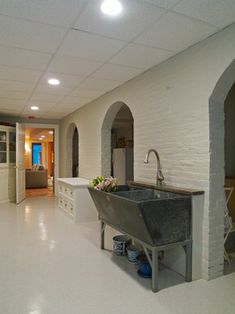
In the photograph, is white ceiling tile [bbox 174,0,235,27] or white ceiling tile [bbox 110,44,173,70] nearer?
white ceiling tile [bbox 174,0,235,27]

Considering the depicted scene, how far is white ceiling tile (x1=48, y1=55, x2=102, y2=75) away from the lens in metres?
3.08

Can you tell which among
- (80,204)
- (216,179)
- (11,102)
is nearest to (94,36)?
(216,179)

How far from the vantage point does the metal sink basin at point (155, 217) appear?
90.1 inches

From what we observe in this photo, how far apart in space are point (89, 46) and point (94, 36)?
0.24 metres

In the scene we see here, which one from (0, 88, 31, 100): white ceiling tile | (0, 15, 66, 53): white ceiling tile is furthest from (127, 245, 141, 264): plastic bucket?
(0, 88, 31, 100): white ceiling tile

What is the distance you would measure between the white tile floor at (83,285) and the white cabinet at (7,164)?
138 inches

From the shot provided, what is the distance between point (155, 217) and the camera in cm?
233

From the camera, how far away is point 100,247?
3500mm

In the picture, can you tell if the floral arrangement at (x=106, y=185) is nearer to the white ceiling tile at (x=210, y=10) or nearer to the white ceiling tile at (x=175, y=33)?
the white ceiling tile at (x=175, y=33)

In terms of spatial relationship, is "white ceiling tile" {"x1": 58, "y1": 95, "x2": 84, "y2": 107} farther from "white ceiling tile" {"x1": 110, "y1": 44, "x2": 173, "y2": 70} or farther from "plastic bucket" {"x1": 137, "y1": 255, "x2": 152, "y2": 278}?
"plastic bucket" {"x1": 137, "y1": 255, "x2": 152, "y2": 278}

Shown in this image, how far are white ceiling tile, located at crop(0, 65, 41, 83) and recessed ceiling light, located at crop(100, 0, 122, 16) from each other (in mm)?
1803

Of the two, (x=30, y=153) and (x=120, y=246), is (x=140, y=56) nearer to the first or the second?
(x=120, y=246)

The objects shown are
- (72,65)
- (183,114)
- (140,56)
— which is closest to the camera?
(183,114)

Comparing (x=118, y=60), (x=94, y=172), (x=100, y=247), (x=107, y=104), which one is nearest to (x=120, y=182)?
(x=94, y=172)
